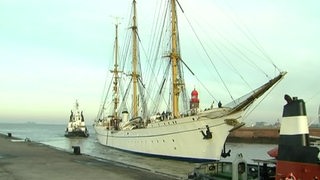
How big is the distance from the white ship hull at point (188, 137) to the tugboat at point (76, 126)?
61148 mm

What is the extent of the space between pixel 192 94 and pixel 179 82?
6.53 feet

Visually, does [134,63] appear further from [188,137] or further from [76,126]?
[76,126]

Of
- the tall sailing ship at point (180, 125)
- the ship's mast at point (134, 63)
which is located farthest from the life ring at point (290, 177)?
the ship's mast at point (134, 63)

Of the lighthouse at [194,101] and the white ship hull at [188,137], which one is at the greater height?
the lighthouse at [194,101]

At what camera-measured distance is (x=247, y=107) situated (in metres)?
38.9

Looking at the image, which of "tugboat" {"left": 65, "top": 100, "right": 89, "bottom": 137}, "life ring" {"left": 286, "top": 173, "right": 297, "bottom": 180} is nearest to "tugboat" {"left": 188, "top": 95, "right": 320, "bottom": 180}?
"life ring" {"left": 286, "top": 173, "right": 297, "bottom": 180}

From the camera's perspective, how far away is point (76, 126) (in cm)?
11000

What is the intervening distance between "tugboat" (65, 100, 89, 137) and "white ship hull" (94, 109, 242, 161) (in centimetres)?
6115

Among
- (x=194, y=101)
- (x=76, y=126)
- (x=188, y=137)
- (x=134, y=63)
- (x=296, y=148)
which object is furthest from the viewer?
(x=76, y=126)

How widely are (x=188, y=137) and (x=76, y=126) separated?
72.6 metres

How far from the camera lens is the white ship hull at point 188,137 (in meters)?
39.6

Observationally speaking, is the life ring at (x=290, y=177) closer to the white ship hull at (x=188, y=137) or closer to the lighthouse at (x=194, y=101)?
the white ship hull at (x=188, y=137)

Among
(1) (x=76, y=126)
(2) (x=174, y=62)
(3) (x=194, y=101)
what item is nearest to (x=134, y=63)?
(2) (x=174, y=62)

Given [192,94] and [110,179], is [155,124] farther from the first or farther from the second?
[110,179]
